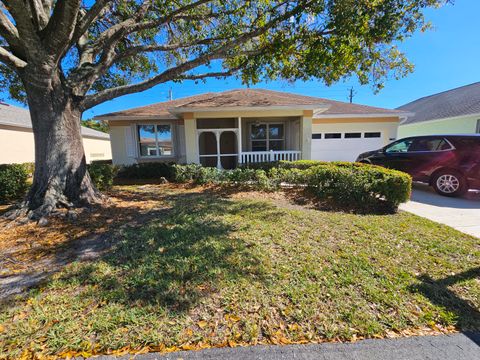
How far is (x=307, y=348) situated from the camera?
6.24 ft

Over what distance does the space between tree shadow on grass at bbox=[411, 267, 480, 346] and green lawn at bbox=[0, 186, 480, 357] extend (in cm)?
1

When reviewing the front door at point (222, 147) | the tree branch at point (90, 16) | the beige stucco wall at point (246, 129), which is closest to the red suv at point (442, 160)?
the beige stucco wall at point (246, 129)

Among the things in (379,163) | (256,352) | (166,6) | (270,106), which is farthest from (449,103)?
(256,352)

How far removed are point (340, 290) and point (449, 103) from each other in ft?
70.8

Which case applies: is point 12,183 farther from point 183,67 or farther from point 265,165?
point 265,165

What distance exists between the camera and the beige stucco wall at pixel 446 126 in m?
13.6

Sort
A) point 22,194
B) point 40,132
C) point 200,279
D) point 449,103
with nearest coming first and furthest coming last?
point 200,279 → point 40,132 → point 22,194 → point 449,103

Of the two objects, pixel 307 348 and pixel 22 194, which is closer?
pixel 307 348

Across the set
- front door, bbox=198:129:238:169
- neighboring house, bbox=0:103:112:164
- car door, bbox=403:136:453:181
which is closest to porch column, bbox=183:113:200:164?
front door, bbox=198:129:238:169

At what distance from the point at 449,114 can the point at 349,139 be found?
25.6 ft

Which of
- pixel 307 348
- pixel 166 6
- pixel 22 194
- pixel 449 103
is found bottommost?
pixel 307 348

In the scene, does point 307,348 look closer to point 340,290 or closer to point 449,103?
point 340,290

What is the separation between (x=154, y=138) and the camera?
12.1 metres

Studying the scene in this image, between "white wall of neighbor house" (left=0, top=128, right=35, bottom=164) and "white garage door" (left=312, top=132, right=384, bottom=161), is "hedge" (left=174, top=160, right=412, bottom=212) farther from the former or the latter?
"white wall of neighbor house" (left=0, top=128, right=35, bottom=164)
